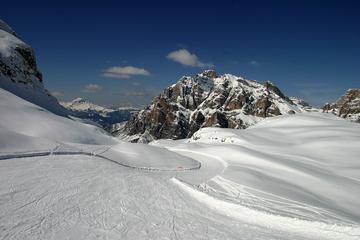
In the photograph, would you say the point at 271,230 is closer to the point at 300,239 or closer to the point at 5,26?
the point at 300,239

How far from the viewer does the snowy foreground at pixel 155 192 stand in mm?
13484

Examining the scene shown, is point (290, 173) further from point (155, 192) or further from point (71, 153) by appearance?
point (71, 153)

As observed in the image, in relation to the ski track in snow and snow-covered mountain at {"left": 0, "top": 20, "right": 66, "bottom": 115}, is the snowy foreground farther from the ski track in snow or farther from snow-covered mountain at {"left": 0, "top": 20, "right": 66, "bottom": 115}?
snow-covered mountain at {"left": 0, "top": 20, "right": 66, "bottom": 115}

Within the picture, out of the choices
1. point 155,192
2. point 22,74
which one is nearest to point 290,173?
point 155,192

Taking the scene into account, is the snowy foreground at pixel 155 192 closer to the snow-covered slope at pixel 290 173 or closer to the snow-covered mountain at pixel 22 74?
the snow-covered slope at pixel 290 173

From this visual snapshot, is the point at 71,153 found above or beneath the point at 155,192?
above

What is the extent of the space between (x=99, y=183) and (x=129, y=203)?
4334 mm

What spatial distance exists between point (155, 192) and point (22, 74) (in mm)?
56463

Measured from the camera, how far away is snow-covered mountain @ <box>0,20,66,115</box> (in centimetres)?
6038

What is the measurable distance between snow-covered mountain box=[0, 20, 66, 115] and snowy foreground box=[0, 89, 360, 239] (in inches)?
551

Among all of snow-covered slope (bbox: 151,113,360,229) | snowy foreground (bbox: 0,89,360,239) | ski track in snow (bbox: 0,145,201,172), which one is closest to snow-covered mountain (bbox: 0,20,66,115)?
snowy foreground (bbox: 0,89,360,239)

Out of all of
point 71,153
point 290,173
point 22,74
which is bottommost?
point 290,173

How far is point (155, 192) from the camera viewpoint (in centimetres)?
2038

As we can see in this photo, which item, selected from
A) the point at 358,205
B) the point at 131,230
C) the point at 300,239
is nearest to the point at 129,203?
the point at 131,230
